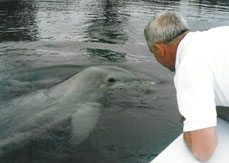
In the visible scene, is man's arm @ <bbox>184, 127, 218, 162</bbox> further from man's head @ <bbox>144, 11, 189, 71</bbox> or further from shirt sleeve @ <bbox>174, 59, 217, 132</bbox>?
man's head @ <bbox>144, 11, 189, 71</bbox>

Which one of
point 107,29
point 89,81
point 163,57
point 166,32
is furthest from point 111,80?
point 107,29

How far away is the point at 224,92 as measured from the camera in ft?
8.46

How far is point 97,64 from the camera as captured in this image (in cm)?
959

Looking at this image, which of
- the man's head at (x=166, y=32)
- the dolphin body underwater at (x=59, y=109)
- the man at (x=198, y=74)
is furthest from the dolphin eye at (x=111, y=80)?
the man at (x=198, y=74)

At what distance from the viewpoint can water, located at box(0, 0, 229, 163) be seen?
4.82 m

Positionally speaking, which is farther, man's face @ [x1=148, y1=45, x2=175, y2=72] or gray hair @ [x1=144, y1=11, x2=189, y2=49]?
man's face @ [x1=148, y1=45, x2=175, y2=72]

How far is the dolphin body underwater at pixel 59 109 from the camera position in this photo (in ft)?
17.1

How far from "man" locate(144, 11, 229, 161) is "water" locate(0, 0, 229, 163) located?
2.38 m

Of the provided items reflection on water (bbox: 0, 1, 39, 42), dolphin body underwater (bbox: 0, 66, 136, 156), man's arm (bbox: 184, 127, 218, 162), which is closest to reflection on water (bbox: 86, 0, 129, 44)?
reflection on water (bbox: 0, 1, 39, 42)

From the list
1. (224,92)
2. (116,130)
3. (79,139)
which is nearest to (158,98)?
(116,130)

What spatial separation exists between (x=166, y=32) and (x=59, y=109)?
13.4 feet

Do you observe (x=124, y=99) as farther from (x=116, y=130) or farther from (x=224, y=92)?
(x=224, y=92)

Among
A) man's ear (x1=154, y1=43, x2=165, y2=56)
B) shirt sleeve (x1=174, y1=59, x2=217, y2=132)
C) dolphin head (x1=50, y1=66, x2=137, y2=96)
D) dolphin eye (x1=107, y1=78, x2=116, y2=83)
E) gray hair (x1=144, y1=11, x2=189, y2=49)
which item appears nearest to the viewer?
shirt sleeve (x1=174, y1=59, x2=217, y2=132)

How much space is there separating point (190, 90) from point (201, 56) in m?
0.36
